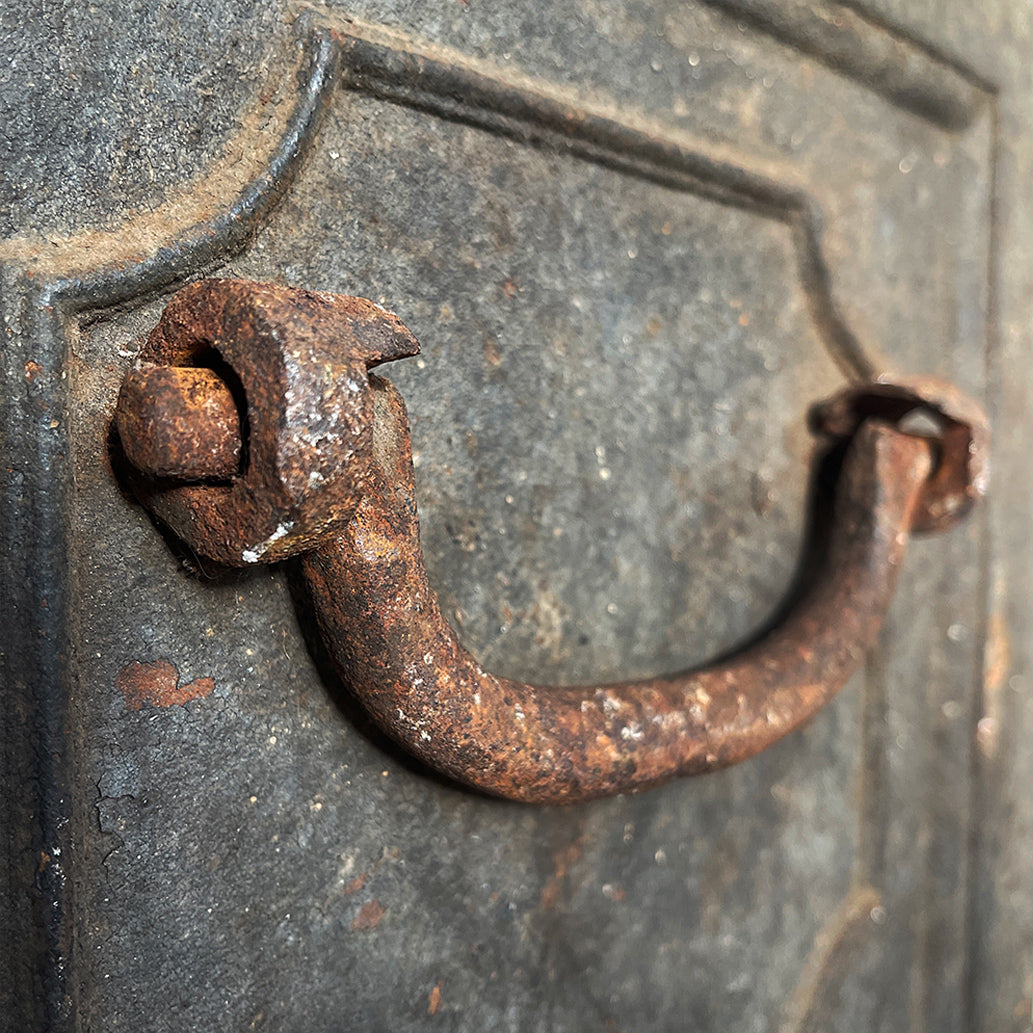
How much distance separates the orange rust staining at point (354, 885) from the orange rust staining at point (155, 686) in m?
0.15

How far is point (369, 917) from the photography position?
0.51 metres

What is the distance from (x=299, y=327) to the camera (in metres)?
0.36

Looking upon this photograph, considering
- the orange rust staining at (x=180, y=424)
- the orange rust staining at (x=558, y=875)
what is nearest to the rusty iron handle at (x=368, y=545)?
the orange rust staining at (x=180, y=424)

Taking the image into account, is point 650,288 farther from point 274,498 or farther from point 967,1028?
point 967,1028

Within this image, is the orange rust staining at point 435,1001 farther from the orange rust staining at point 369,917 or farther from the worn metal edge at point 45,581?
the worn metal edge at point 45,581

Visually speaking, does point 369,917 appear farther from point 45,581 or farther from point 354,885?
point 45,581

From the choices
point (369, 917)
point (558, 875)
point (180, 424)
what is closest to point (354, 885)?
point (369, 917)

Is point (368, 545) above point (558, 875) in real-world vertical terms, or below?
above

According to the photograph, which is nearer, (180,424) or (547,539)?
(180,424)

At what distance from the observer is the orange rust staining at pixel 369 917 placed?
20.0 inches

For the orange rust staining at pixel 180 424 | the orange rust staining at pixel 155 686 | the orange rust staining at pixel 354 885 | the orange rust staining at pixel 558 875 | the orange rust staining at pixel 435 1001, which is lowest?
the orange rust staining at pixel 435 1001

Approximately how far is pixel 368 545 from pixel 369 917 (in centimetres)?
24

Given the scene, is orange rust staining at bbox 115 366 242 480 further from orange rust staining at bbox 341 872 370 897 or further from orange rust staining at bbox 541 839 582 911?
orange rust staining at bbox 541 839 582 911

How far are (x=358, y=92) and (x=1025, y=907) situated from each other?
39.3 inches
